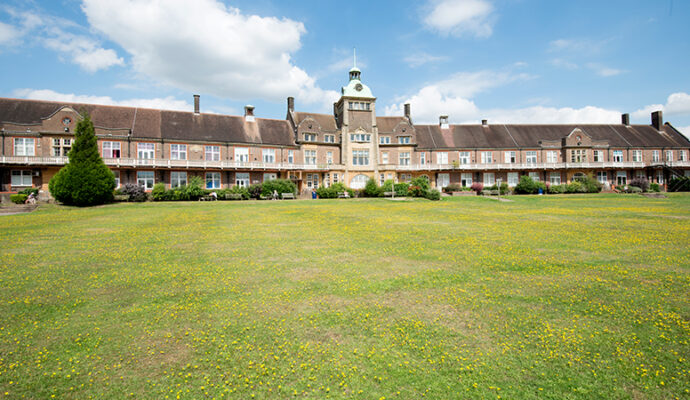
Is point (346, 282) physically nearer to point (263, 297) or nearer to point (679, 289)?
point (263, 297)

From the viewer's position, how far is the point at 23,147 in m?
34.7

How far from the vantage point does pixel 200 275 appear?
25.1ft

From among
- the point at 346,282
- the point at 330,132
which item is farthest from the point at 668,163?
the point at 346,282

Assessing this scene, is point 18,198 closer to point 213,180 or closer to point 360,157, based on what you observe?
point 213,180

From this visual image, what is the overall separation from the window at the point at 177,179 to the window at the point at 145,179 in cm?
211

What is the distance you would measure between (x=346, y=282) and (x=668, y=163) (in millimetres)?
63090

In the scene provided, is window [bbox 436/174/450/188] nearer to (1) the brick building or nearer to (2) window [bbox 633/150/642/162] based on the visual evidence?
(1) the brick building

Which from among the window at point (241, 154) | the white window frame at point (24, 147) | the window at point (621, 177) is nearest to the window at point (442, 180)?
the window at point (621, 177)

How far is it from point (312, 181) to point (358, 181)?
6424 millimetres

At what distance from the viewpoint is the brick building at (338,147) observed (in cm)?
3681

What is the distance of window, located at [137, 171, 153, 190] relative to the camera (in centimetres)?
3844

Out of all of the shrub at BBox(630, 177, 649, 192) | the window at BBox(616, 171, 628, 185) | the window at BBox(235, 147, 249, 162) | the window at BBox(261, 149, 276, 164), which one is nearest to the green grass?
the window at BBox(235, 147, 249, 162)

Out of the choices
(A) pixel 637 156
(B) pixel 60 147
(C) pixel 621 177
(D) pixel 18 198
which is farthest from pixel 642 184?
(B) pixel 60 147

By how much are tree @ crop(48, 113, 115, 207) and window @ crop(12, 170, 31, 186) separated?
9.51m
